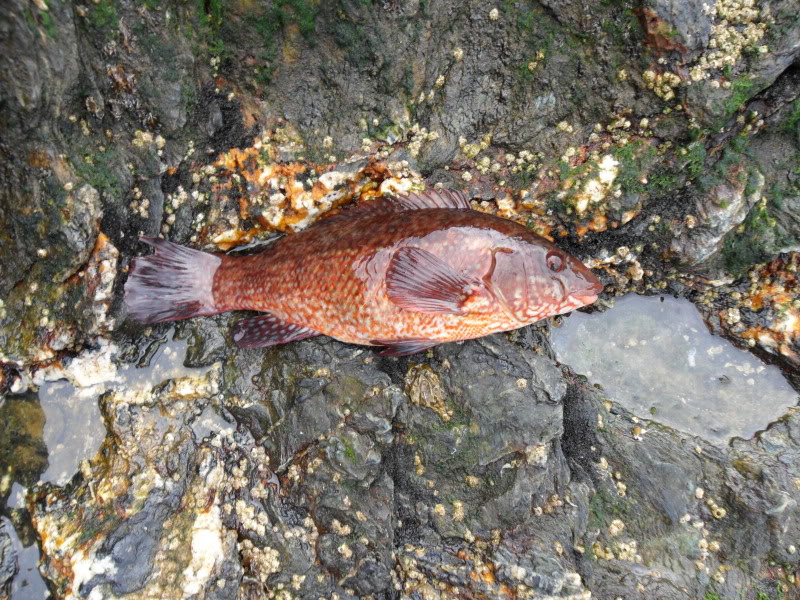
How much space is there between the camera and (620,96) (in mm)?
3203

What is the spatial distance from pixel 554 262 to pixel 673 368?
1429 millimetres

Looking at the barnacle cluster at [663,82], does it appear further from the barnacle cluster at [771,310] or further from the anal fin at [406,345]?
the anal fin at [406,345]

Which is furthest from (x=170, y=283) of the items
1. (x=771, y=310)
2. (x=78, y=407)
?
(x=771, y=310)

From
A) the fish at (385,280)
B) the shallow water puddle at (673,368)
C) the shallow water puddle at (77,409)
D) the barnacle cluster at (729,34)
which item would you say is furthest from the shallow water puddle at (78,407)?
the barnacle cluster at (729,34)

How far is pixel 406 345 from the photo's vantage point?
3.34 meters

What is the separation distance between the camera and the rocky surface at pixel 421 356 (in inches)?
121

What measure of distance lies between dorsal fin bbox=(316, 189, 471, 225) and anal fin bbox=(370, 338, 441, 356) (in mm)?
872

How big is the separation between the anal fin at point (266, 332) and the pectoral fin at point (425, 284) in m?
0.80

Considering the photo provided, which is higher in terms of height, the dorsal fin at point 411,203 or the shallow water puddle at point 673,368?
the dorsal fin at point 411,203

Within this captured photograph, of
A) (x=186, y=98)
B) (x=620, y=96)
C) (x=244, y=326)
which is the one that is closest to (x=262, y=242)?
(x=244, y=326)

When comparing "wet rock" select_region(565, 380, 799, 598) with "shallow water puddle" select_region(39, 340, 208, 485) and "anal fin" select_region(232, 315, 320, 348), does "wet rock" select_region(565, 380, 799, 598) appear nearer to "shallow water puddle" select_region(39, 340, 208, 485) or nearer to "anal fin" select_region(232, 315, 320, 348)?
"anal fin" select_region(232, 315, 320, 348)

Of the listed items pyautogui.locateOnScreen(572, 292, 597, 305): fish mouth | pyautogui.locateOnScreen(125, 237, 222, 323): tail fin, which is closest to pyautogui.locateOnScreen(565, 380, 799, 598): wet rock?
pyautogui.locateOnScreen(572, 292, 597, 305): fish mouth

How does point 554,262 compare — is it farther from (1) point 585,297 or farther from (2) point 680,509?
(2) point 680,509

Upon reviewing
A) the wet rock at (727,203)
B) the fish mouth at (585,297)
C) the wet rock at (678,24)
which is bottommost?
the fish mouth at (585,297)
